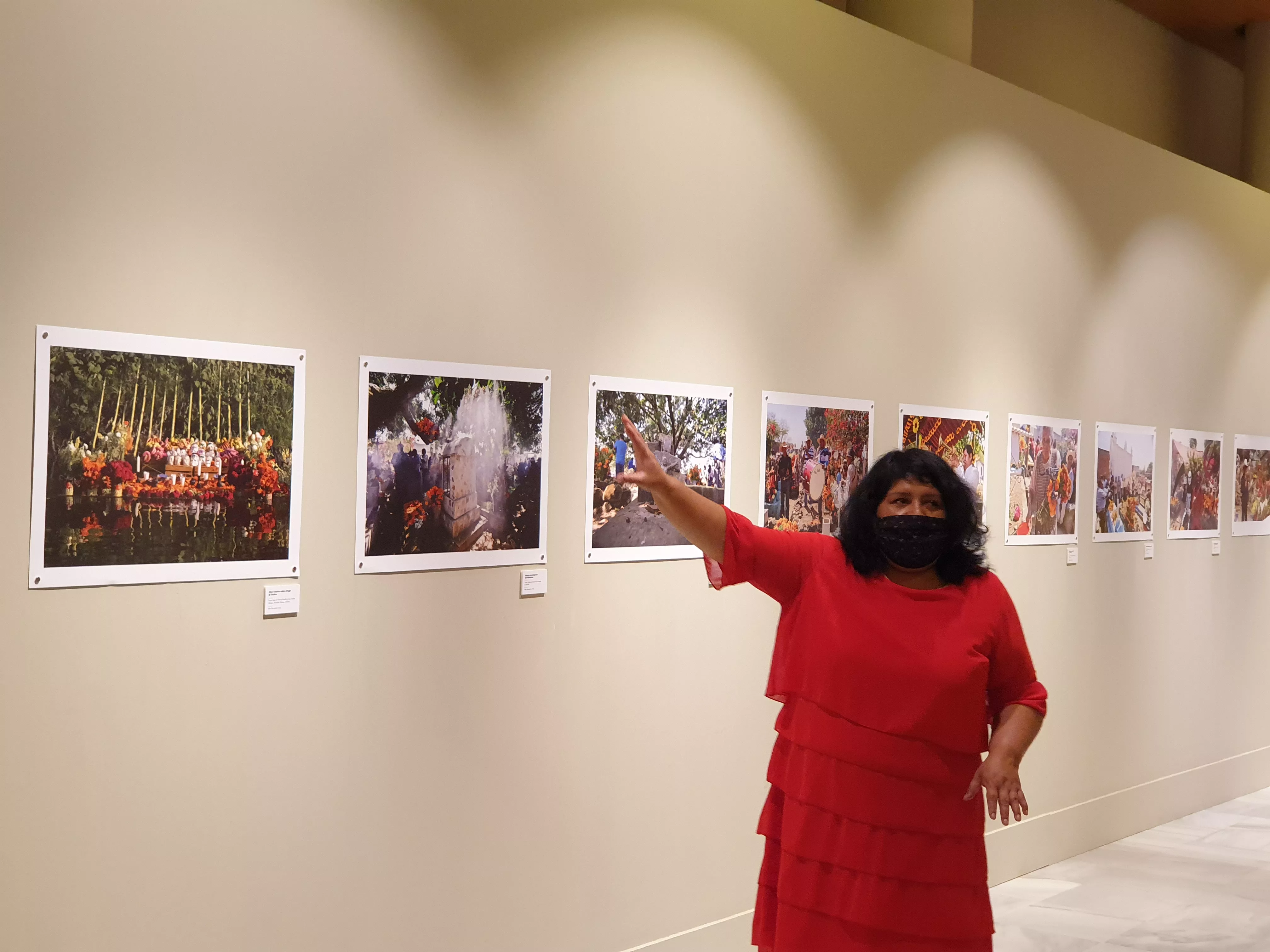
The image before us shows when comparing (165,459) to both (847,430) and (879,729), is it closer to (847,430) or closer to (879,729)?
(879,729)

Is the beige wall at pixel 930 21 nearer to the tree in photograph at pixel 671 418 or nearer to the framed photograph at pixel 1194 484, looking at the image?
the tree in photograph at pixel 671 418

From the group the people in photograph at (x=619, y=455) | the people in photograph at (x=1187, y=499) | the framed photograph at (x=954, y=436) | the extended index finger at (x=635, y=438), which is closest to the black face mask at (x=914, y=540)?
the extended index finger at (x=635, y=438)

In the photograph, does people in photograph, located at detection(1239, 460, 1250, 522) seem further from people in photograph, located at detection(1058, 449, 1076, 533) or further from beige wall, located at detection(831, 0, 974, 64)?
beige wall, located at detection(831, 0, 974, 64)

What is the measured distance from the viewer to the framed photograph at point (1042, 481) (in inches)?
309

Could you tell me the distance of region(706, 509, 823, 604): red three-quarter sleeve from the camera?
12.0 ft

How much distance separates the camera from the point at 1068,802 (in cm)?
837

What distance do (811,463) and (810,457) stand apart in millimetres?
30

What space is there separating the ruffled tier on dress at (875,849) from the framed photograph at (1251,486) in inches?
302

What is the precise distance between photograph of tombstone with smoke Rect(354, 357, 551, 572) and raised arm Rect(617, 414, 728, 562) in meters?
1.38

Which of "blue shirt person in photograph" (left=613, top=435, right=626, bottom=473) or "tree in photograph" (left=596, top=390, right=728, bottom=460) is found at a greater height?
"tree in photograph" (left=596, top=390, right=728, bottom=460)

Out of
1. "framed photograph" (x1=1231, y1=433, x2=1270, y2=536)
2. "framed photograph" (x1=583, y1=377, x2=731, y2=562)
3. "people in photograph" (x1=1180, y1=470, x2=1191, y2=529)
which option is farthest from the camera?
"framed photograph" (x1=1231, y1=433, x2=1270, y2=536)

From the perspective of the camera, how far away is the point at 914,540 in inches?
148

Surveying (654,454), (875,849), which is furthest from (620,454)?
(875,849)

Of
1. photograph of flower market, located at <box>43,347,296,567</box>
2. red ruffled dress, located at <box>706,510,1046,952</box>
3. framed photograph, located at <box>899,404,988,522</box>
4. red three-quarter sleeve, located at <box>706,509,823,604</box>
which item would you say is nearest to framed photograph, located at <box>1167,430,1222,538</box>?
framed photograph, located at <box>899,404,988,522</box>
